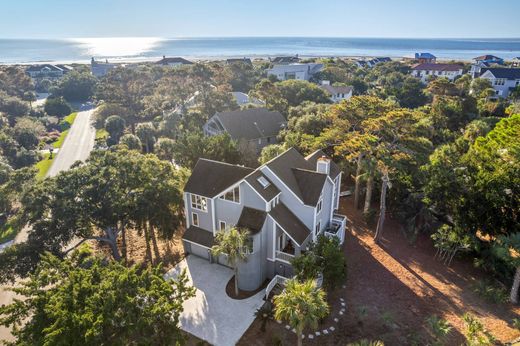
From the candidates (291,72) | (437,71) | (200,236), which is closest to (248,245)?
(200,236)

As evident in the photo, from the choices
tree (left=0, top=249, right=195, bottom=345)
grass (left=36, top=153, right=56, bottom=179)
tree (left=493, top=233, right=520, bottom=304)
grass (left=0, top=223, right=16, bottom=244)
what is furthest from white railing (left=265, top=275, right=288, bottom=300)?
grass (left=36, top=153, right=56, bottom=179)

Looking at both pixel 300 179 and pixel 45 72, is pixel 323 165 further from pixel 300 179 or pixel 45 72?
pixel 45 72

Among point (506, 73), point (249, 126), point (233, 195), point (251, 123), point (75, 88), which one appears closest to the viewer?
point (233, 195)

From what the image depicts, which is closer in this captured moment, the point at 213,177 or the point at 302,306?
the point at 302,306

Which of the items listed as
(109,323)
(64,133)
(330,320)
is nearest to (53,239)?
(109,323)

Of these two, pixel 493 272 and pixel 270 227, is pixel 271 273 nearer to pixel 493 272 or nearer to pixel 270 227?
pixel 270 227

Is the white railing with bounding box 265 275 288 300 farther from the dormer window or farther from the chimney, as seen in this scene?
the chimney
